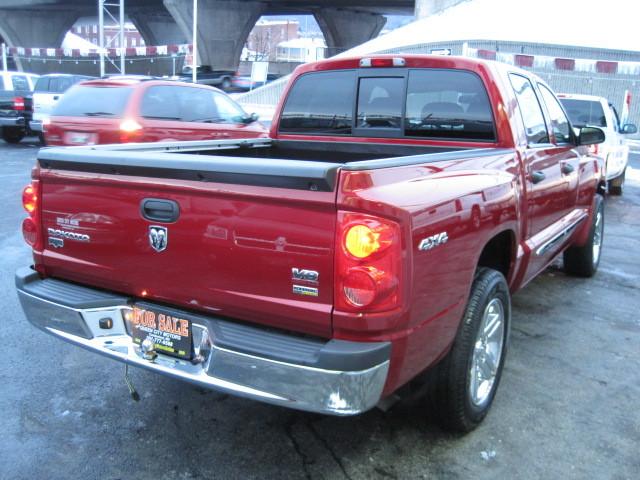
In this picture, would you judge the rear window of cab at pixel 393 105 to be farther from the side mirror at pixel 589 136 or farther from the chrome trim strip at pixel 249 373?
the chrome trim strip at pixel 249 373

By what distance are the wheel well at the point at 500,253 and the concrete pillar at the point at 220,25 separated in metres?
46.9

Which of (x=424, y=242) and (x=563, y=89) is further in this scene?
(x=563, y=89)

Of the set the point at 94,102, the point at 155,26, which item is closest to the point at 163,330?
the point at 94,102

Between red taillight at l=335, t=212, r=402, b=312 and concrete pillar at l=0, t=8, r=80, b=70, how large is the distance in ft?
212

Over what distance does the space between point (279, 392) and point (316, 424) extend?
0.96 m

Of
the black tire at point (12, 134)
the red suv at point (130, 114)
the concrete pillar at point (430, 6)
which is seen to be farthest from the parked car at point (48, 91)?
the concrete pillar at point (430, 6)

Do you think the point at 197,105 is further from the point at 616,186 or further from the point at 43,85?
the point at 43,85

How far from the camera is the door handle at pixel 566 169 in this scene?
15.4 feet

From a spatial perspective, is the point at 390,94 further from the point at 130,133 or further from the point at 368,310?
the point at 130,133

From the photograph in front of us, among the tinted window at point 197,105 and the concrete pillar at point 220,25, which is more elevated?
the concrete pillar at point 220,25

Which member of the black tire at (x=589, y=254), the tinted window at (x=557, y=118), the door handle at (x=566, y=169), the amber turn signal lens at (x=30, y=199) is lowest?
the black tire at (x=589, y=254)

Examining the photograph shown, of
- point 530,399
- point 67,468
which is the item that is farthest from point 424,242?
point 67,468

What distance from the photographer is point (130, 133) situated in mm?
8688

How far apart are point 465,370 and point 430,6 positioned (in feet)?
106
